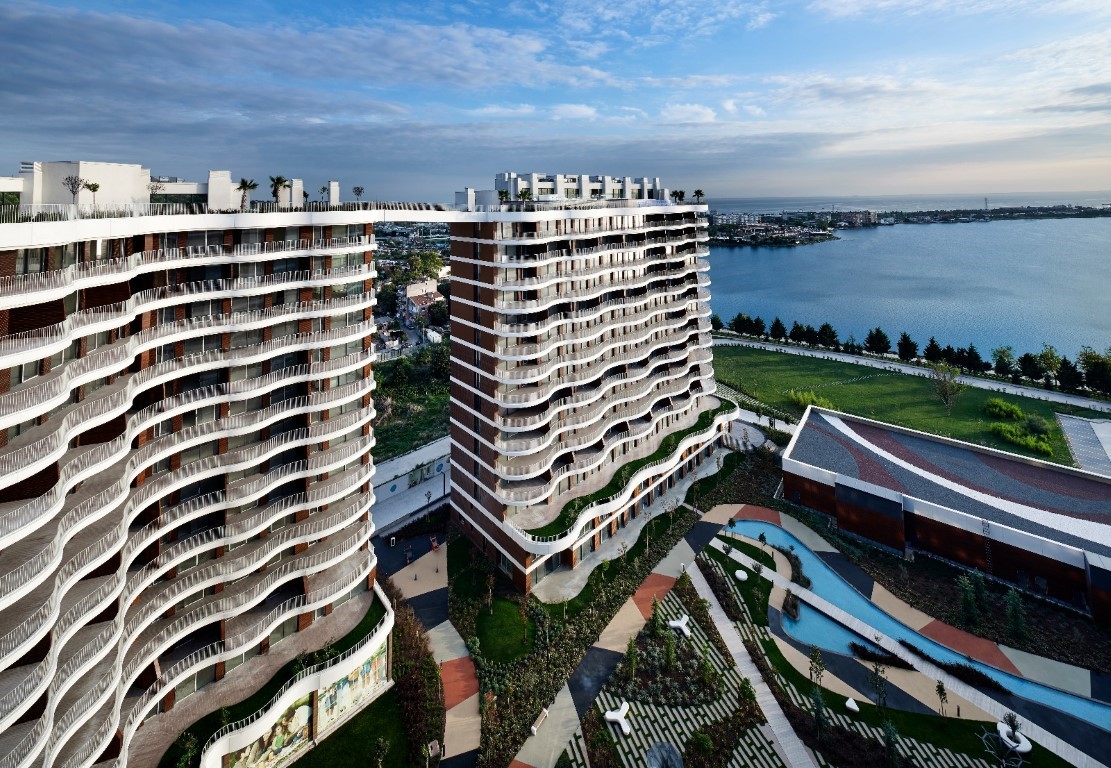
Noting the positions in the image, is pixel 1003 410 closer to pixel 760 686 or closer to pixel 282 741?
pixel 760 686

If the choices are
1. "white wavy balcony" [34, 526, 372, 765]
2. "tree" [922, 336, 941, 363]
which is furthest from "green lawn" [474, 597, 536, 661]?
"tree" [922, 336, 941, 363]

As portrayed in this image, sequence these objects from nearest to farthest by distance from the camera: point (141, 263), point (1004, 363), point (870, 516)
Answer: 1. point (141, 263)
2. point (870, 516)
3. point (1004, 363)

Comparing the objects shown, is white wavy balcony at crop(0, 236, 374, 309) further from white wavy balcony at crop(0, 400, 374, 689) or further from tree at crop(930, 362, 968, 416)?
tree at crop(930, 362, 968, 416)

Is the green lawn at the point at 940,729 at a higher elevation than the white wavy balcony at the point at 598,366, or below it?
below

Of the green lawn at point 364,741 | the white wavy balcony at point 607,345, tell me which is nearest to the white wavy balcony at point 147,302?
the white wavy balcony at point 607,345

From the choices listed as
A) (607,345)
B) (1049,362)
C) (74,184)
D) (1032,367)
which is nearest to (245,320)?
(74,184)

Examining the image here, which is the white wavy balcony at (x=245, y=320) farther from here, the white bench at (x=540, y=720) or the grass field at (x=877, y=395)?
the grass field at (x=877, y=395)
